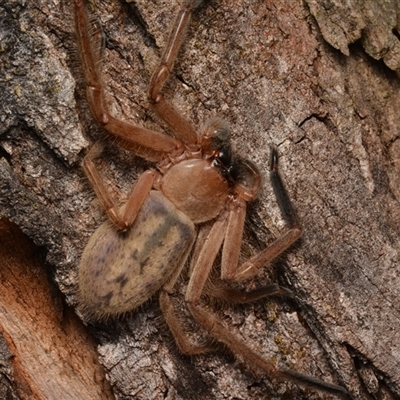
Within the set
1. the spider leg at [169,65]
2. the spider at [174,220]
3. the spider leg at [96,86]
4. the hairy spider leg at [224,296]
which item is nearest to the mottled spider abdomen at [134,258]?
the spider at [174,220]

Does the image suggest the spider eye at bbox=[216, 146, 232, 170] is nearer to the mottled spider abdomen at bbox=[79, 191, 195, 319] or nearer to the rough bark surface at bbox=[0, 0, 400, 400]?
the rough bark surface at bbox=[0, 0, 400, 400]

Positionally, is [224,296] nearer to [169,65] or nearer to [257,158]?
[257,158]

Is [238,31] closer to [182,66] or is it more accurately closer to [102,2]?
[182,66]

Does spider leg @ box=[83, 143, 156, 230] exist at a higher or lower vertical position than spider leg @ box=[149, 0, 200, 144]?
lower

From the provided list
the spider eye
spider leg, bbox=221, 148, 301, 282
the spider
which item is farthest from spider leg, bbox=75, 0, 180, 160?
spider leg, bbox=221, 148, 301, 282

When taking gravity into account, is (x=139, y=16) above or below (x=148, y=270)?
above

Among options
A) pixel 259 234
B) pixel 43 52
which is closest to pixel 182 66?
pixel 43 52
